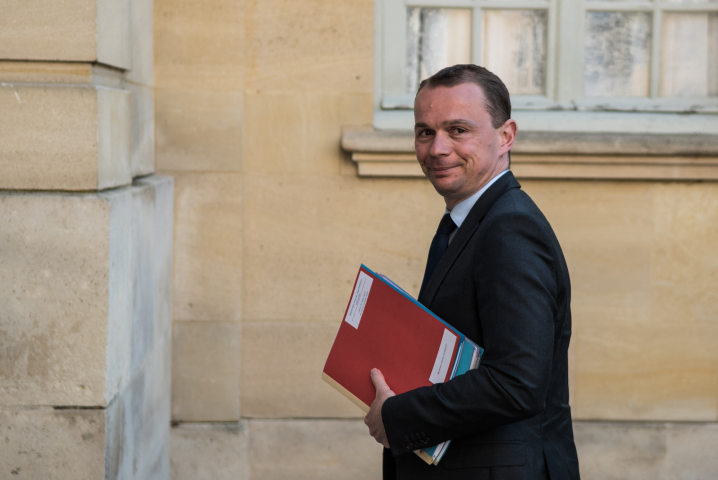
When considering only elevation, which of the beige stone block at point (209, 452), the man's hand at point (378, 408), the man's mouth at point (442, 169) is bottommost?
the beige stone block at point (209, 452)

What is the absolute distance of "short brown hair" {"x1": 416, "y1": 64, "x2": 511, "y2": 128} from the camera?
5.93ft

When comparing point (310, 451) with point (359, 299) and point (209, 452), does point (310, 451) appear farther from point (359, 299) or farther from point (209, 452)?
point (359, 299)

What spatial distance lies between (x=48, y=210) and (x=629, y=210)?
2962 mm

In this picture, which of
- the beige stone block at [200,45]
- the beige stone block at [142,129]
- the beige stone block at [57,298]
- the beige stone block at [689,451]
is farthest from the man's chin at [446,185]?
the beige stone block at [689,451]

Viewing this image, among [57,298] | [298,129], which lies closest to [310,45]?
[298,129]

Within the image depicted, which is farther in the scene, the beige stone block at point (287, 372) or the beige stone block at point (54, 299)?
the beige stone block at point (287, 372)

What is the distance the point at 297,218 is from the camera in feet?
12.4

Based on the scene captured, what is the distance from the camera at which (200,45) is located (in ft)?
12.1

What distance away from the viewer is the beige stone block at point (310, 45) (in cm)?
370

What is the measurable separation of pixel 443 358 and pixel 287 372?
2277mm

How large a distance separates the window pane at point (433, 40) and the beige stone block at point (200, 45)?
0.99 meters

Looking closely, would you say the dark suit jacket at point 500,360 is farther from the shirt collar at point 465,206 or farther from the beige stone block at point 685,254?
the beige stone block at point 685,254

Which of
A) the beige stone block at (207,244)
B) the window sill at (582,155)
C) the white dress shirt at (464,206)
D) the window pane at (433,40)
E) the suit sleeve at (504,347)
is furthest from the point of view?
the window pane at (433,40)

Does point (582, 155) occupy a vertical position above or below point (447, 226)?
above
